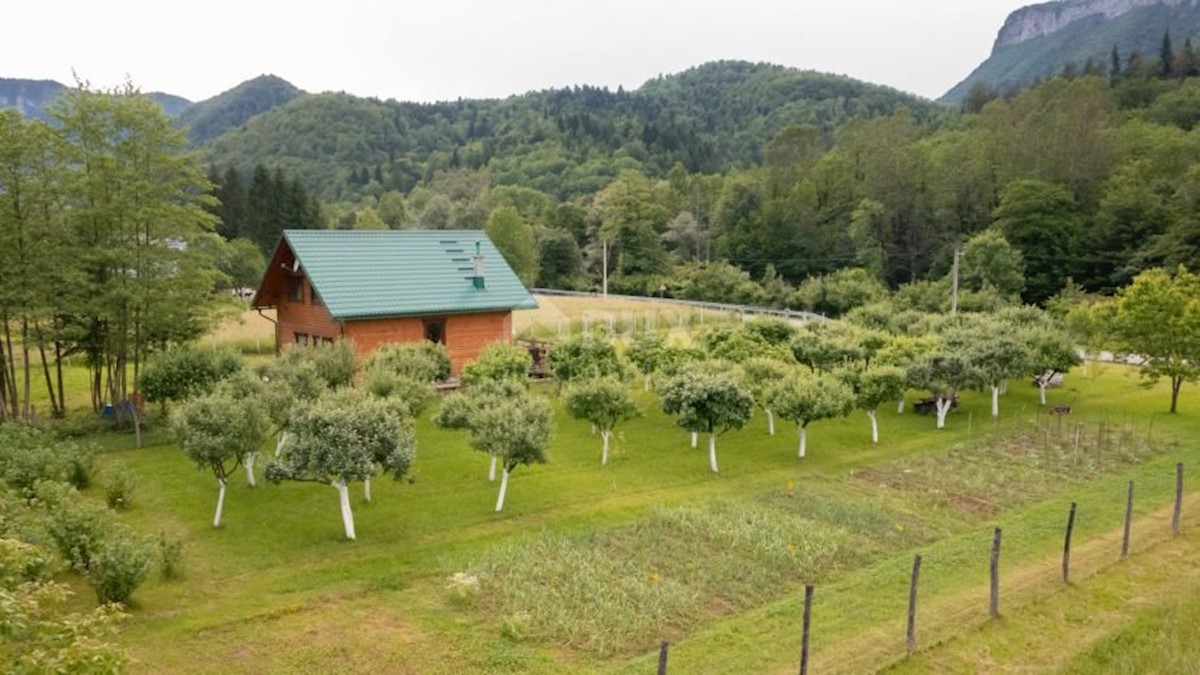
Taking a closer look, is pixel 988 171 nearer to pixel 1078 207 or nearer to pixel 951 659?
pixel 1078 207

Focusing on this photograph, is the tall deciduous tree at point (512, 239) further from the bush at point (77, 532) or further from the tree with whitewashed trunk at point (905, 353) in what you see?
the bush at point (77, 532)

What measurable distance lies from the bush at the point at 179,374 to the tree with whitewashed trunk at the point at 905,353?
2091 cm

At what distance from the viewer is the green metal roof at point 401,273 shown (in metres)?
31.8

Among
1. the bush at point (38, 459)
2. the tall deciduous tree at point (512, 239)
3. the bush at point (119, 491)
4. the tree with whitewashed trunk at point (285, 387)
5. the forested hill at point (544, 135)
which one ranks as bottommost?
the bush at point (119, 491)

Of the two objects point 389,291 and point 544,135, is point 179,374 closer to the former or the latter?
point 389,291

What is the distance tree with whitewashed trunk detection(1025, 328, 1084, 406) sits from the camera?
30078 millimetres

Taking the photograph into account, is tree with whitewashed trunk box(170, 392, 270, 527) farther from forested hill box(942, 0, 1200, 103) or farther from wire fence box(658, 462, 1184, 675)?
forested hill box(942, 0, 1200, 103)

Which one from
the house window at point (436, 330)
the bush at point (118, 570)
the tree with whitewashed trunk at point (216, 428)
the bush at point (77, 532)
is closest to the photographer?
the bush at point (118, 570)

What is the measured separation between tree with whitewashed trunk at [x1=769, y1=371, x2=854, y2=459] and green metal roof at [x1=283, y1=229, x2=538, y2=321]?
47.3ft

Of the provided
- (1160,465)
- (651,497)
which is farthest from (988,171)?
(651,497)

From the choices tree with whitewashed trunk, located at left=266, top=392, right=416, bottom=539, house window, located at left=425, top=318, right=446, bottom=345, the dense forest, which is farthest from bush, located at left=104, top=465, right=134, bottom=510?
the dense forest

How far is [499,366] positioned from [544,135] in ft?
409

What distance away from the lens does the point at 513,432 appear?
56.6ft

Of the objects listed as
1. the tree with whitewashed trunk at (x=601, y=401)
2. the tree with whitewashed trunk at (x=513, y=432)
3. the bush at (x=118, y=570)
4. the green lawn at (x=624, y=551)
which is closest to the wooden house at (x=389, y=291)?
the green lawn at (x=624, y=551)
